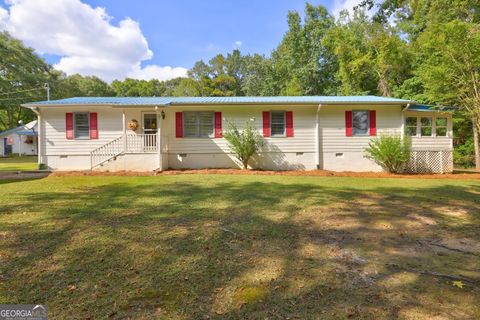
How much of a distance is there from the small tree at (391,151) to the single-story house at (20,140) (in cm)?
2985

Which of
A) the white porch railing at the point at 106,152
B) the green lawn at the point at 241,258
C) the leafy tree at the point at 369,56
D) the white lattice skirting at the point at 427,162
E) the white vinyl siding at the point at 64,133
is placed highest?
the leafy tree at the point at 369,56

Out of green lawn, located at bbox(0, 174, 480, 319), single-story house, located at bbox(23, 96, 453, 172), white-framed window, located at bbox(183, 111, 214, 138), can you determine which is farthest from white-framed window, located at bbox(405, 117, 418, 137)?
white-framed window, located at bbox(183, 111, 214, 138)

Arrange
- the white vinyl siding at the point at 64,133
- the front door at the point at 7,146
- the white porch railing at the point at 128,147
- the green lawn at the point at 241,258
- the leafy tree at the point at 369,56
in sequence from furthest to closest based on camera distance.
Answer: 1. the front door at the point at 7,146
2. the leafy tree at the point at 369,56
3. the white vinyl siding at the point at 64,133
4. the white porch railing at the point at 128,147
5. the green lawn at the point at 241,258

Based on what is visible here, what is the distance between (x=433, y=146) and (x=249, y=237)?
1256 cm

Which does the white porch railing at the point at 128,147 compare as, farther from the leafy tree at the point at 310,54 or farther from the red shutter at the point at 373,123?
the leafy tree at the point at 310,54

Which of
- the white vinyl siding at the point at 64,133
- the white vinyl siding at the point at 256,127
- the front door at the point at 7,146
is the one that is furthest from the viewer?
the front door at the point at 7,146

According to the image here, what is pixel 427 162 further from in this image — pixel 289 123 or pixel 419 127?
pixel 289 123

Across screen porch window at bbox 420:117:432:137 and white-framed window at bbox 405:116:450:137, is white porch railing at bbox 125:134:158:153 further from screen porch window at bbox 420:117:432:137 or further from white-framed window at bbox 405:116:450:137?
screen porch window at bbox 420:117:432:137

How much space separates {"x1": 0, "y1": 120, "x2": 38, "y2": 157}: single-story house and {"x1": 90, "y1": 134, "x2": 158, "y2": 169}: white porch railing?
2052 centimetres

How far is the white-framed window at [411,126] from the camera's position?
13.0 metres

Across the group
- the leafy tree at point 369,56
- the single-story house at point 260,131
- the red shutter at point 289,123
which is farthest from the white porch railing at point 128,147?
the leafy tree at point 369,56

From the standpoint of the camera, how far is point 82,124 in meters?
12.4

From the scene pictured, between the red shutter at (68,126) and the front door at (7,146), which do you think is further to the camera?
the front door at (7,146)

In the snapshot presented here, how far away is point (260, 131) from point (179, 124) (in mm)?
3687
